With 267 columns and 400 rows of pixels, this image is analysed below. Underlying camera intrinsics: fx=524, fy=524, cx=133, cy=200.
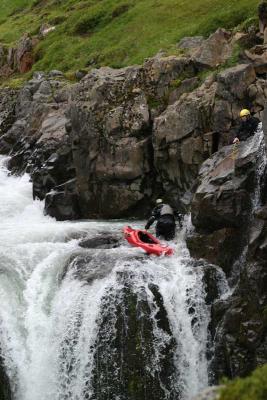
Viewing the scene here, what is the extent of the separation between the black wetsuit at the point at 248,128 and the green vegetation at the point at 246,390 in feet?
47.2

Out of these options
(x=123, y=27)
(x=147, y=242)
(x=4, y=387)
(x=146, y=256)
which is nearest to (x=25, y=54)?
(x=123, y=27)

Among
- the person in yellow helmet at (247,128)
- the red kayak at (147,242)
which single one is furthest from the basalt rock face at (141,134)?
the red kayak at (147,242)

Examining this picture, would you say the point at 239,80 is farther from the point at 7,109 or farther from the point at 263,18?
the point at 7,109

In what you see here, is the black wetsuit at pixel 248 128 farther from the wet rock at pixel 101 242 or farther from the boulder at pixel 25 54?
the boulder at pixel 25 54

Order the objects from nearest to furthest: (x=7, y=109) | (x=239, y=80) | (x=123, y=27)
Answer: (x=239, y=80) < (x=7, y=109) < (x=123, y=27)

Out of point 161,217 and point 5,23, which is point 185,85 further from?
point 5,23

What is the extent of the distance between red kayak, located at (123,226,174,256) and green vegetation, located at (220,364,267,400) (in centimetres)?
1222

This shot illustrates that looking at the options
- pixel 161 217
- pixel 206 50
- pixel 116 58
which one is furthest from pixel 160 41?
pixel 161 217

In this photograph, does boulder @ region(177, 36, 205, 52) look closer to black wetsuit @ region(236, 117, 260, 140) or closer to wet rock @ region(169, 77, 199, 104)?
wet rock @ region(169, 77, 199, 104)

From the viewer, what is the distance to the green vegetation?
6820mm

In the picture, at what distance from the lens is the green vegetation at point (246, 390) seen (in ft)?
22.4

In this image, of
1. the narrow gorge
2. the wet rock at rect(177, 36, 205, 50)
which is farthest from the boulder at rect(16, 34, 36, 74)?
the narrow gorge

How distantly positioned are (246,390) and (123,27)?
4900cm

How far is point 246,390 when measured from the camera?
693 centimetres
